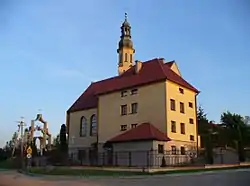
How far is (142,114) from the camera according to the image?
38469 millimetres

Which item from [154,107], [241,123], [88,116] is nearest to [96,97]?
[88,116]

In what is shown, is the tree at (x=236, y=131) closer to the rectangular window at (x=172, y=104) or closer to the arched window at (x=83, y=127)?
the rectangular window at (x=172, y=104)

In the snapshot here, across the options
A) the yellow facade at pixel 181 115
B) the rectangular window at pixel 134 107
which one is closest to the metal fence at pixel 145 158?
the yellow facade at pixel 181 115

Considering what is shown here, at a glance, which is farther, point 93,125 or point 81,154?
point 93,125

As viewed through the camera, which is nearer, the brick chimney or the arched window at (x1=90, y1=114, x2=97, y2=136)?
the brick chimney

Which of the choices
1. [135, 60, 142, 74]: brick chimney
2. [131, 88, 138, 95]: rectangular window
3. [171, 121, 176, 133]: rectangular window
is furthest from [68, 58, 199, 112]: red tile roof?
[171, 121, 176, 133]: rectangular window

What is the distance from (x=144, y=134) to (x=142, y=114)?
456cm

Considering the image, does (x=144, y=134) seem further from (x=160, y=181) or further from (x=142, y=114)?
(x=160, y=181)

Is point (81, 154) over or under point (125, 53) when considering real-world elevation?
under

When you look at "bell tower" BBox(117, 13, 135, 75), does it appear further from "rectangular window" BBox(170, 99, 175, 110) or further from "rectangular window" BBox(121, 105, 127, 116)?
"rectangular window" BBox(170, 99, 175, 110)

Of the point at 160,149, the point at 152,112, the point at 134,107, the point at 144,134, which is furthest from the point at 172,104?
the point at 160,149

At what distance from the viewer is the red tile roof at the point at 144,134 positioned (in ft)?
109

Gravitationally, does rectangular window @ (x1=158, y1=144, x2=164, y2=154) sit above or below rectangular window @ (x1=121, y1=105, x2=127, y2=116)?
below

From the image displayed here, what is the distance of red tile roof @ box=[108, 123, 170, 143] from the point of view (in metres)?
33.4
